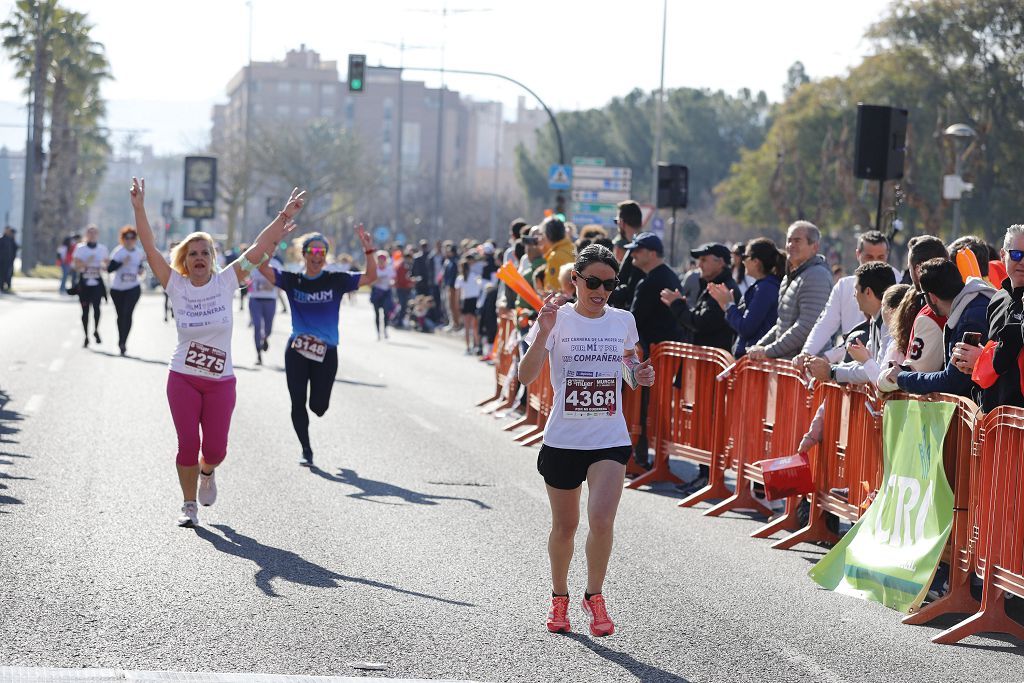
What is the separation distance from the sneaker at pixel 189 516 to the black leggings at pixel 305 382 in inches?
121

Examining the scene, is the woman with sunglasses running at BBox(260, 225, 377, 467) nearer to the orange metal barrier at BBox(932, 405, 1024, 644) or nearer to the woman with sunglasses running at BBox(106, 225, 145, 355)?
the orange metal barrier at BBox(932, 405, 1024, 644)

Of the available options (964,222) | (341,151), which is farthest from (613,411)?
(341,151)

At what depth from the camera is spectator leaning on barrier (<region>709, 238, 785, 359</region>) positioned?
11477 mm

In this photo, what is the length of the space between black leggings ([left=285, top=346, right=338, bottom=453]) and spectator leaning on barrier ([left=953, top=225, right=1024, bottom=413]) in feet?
20.1

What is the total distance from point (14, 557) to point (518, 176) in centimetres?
9757

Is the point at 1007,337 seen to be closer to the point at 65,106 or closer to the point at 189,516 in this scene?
the point at 189,516

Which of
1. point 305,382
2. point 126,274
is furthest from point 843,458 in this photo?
point 126,274

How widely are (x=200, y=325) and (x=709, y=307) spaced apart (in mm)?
4535

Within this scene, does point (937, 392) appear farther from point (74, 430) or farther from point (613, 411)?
point (74, 430)

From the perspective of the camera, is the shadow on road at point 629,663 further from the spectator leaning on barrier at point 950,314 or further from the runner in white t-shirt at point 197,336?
the runner in white t-shirt at point 197,336

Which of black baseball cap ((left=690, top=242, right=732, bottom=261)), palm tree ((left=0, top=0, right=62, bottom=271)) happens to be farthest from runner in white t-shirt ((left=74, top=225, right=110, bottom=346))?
palm tree ((left=0, top=0, right=62, bottom=271))

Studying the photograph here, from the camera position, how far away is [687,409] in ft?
38.3

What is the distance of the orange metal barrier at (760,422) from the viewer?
975 cm

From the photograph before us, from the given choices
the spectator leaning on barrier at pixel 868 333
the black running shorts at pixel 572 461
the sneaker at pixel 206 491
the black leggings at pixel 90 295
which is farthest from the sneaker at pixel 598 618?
the black leggings at pixel 90 295
